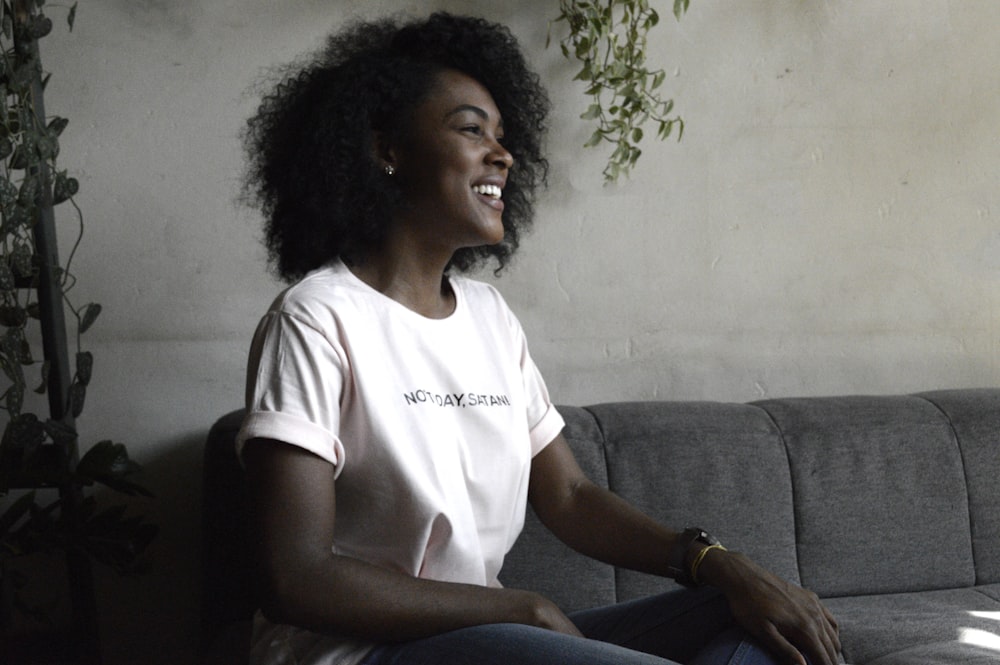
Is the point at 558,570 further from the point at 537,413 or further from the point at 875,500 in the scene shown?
the point at 875,500

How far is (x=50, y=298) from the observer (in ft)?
6.26

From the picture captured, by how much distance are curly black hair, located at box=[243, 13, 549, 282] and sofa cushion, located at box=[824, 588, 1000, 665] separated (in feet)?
3.53

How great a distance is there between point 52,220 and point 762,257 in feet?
5.04

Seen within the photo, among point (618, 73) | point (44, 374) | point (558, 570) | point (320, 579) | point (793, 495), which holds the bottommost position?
point (558, 570)

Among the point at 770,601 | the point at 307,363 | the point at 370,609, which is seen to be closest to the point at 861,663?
the point at 770,601

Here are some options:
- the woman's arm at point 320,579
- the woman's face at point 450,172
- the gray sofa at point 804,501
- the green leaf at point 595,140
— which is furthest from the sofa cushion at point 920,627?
the green leaf at point 595,140

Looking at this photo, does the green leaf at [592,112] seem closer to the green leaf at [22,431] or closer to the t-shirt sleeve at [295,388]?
the t-shirt sleeve at [295,388]

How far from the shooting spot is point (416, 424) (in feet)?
4.48

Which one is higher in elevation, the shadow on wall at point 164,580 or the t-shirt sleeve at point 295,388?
the t-shirt sleeve at point 295,388

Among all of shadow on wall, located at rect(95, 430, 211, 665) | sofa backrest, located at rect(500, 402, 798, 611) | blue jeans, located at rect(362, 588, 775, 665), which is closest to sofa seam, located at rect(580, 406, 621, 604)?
sofa backrest, located at rect(500, 402, 798, 611)

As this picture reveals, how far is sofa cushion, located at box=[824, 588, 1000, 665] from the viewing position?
1722 millimetres

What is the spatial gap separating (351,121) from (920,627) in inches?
51.1

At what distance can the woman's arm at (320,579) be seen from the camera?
1206 millimetres

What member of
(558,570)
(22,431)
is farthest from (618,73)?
(22,431)
